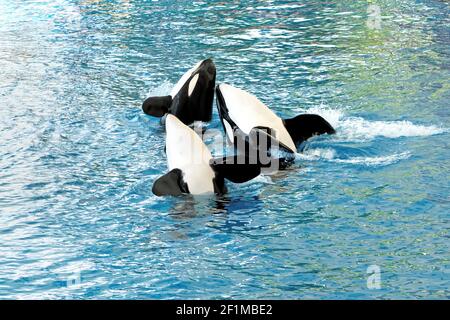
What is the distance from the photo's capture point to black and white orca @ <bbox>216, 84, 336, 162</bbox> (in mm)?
6930

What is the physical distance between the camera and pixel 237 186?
6.50 m

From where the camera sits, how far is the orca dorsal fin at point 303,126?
711cm

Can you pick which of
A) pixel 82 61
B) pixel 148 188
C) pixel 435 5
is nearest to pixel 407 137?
pixel 148 188

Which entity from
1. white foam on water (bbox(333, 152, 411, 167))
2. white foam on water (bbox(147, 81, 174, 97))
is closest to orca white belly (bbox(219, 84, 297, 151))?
white foam on water (bbox(333, 152, 411, 167))

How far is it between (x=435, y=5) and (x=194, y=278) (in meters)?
10.7

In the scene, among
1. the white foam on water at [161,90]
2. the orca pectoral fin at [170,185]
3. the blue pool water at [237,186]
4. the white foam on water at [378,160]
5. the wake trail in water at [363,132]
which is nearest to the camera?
the blue pool water at [237,186]

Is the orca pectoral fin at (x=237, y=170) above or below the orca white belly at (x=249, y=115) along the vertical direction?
below

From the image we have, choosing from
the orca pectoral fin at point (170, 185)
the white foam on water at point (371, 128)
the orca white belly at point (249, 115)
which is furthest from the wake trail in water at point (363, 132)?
the orca pectoral fin at point (170, 185)

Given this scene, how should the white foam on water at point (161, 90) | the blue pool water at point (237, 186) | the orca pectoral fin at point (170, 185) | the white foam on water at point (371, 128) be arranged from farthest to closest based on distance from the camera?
1. the white foam on water at point (161, 90)
2. the white foam on water at point (371, 128)
3. the orca pectoral fin at point (170, 185)
4. the blue pool water at point (237, 186)

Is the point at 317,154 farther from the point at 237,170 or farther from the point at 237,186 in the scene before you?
the point at 237,170

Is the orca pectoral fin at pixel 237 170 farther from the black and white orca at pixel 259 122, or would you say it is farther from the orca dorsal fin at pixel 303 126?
the orca dorsal fin at pixel 303 126

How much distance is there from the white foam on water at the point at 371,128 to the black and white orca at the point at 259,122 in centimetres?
50

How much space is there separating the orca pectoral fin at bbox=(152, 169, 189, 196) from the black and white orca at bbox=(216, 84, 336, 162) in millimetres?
868

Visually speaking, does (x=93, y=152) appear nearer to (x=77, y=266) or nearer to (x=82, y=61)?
(x=77, y=266)
